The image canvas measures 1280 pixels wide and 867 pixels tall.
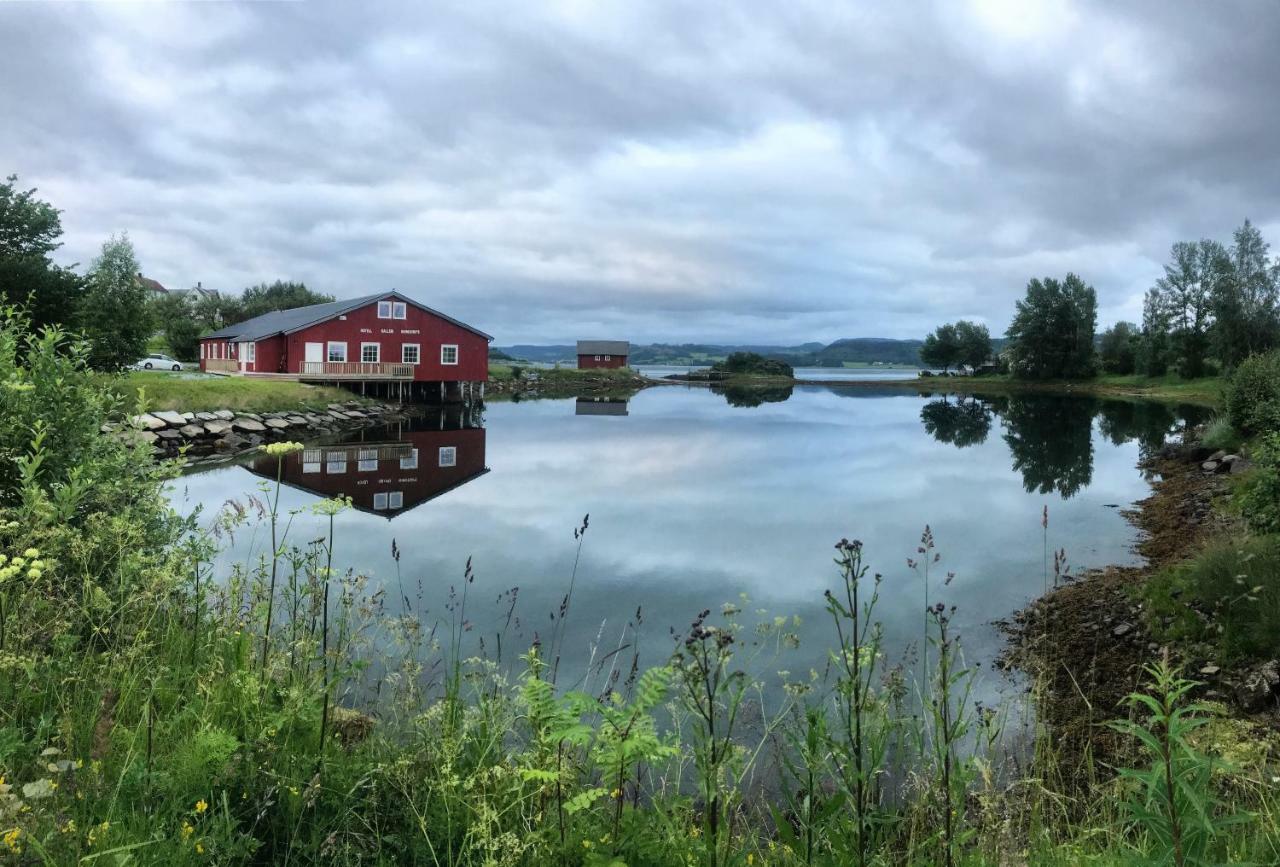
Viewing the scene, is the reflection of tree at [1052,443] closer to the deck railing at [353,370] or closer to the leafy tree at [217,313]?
the deck railing at [353,370]

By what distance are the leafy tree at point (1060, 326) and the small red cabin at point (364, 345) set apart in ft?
198

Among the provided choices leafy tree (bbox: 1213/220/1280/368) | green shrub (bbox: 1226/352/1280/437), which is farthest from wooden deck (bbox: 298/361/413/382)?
leafy tree (bbox: 1213/220/1280/368)

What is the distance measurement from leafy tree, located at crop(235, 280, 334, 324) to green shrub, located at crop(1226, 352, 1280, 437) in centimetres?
8315

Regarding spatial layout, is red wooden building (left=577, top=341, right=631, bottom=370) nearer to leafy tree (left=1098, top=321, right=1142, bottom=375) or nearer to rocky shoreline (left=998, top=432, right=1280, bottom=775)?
leafy tree (left=1098, top=321, right=1142, bottom=375)

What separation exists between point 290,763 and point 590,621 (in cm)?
659

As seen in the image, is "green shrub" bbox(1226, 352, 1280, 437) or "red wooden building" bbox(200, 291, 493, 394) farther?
"red wooden building" bbox(200, 291, 493, 394)

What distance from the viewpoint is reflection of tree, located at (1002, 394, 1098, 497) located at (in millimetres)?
23984

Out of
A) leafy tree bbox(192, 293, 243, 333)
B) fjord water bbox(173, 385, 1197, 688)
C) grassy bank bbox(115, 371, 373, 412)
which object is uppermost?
leafy tree bbox(192, 293, 243, 333)

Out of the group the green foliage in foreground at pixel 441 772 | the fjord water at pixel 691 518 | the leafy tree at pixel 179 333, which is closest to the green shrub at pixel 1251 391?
the fjord water at pixel 691 518

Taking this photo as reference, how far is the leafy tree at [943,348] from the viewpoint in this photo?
10475cm

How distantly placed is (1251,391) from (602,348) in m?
91.4

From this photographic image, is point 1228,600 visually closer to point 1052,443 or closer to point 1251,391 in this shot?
point 1251,391

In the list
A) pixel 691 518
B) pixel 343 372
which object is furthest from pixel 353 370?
pixel 691 518

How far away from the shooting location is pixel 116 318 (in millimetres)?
36156
